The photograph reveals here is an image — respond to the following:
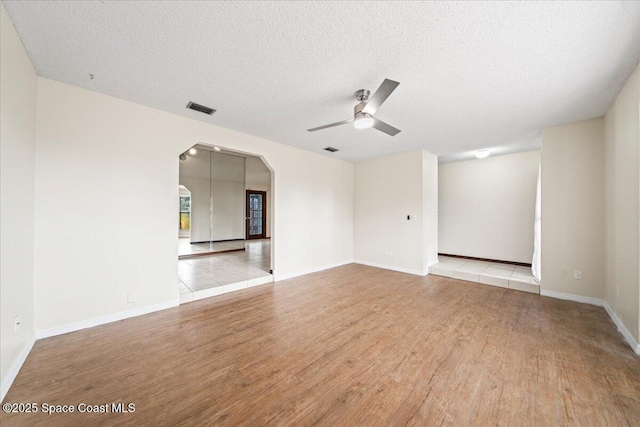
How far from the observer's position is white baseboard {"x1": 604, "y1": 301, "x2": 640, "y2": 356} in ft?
7.03

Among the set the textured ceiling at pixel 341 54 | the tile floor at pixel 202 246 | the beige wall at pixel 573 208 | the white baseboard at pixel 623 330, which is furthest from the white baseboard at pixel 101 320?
the beige wall at pixel 573 208

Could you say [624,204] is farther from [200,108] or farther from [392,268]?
[200,108]

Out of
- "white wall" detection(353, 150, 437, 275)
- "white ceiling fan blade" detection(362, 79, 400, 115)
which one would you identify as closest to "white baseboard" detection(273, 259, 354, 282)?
"white wall" detection(353, 150, 437, 275)

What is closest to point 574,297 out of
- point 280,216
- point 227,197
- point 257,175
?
point 280,216

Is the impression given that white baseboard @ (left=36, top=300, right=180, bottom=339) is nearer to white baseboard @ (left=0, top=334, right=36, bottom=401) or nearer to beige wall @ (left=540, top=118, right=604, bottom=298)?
white baseboard @ (left=0, top=334, right=36, bottom=401)

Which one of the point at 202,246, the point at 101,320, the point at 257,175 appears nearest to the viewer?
the point at 101,320

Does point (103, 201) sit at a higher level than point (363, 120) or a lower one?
lower

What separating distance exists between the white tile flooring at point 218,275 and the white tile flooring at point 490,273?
3706 mm

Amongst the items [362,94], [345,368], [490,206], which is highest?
[362,94]

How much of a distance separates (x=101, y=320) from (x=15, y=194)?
1.61 meters

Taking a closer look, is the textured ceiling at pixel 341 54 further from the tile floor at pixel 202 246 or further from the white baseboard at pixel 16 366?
the tile floor at pixel 202 246

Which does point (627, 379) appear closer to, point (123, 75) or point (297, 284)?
point (297, 284)

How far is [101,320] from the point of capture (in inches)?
105

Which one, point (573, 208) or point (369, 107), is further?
point (573, 208)
